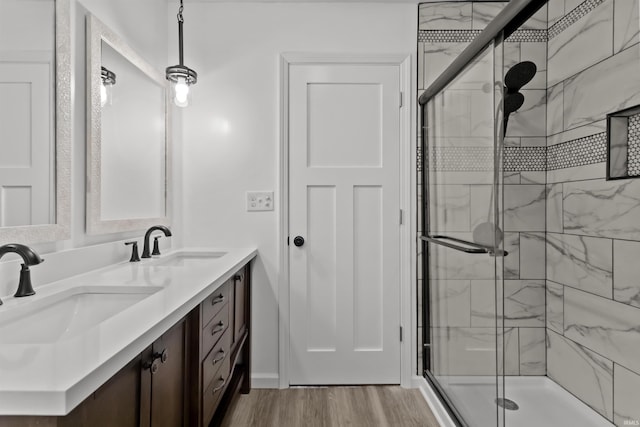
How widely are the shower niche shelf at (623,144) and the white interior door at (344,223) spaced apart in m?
1.06

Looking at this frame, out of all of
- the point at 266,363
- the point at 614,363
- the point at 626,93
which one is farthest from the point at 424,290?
the point at 626,93

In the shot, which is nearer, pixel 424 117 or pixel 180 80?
pixel 180 80

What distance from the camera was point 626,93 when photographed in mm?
1680

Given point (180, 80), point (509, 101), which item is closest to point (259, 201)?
point (180, 80)

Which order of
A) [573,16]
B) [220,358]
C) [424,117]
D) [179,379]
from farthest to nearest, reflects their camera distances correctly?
[424,117] → [573,16] → [220,358] → [179,379]

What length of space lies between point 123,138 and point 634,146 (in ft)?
7.73

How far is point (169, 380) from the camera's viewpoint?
A: 3.55 ft

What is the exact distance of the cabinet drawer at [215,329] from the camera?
134cm

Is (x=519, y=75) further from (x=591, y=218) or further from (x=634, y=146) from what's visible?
(x=591, y=218)

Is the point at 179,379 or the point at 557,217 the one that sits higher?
the point at 557,217

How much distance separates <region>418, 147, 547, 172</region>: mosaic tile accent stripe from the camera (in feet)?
4.97

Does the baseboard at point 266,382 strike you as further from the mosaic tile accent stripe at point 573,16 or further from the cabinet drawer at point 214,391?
the mosaic tile accent stripe at point 573,16

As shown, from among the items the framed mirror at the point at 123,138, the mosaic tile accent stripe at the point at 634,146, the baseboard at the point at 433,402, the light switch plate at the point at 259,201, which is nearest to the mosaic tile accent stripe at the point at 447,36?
the mosaic tile accent stripe at the point at 634,146

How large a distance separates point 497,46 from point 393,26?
1.09 metres
